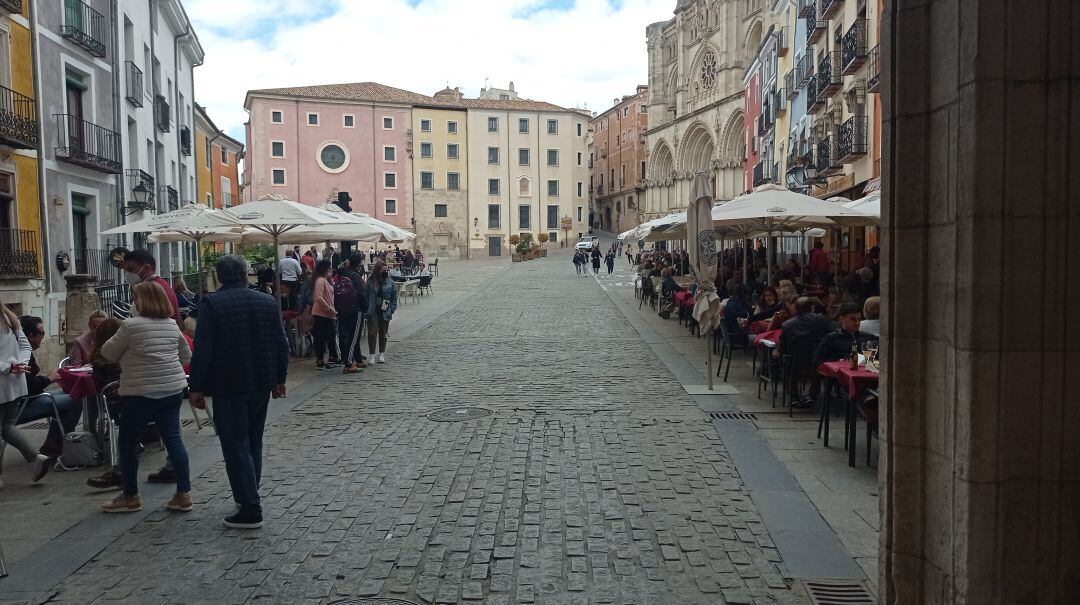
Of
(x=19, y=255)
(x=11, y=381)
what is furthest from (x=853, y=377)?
(x=19, y=255)

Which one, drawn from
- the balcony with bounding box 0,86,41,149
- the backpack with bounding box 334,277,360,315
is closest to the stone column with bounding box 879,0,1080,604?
the backpack with bounding box 334,277,360,315

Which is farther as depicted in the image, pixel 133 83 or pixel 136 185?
pixel 133 83

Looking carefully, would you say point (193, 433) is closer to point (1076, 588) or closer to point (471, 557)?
point (471, 557)

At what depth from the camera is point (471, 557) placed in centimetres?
466

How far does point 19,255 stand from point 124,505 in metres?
13.1

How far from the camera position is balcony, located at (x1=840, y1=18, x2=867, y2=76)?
2147cm

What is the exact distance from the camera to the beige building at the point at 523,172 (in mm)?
→ 74750

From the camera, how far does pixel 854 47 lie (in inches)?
861

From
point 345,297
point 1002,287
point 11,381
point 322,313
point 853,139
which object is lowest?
point 11,381

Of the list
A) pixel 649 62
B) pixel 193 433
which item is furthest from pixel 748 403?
pixel 649 62

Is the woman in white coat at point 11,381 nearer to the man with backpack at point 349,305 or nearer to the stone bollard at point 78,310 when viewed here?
the man with backpack at point 349,305

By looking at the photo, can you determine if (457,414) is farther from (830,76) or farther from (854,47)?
(830,76)

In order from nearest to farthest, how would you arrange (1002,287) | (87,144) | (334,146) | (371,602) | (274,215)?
(1002,287) → (371,602) → (274,215) → (87,144) → (334,146)

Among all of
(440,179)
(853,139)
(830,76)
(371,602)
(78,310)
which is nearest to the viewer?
(371,602)
